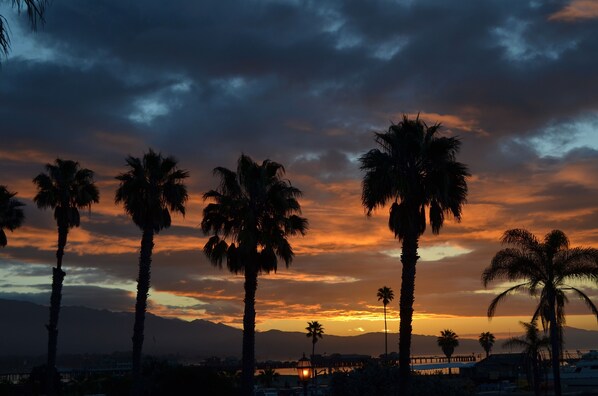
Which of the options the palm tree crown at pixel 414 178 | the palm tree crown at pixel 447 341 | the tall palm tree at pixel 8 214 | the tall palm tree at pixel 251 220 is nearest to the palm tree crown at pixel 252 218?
the tall palm tree at pixel 251 220

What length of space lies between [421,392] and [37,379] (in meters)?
40.9

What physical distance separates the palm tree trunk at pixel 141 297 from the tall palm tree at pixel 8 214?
14599 mm

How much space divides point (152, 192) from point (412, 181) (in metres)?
18.3

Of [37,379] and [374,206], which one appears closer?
[374,206]

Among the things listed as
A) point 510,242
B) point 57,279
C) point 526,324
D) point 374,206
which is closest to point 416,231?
point 374,206

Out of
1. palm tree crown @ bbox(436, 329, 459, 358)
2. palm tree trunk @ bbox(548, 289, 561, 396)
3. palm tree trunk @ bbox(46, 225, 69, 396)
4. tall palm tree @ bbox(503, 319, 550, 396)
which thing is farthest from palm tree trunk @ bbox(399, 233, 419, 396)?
palm tree crown @ bbox(436, 329, 459, 358)

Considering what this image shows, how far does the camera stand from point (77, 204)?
168 ft

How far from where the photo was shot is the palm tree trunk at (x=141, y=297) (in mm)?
39125

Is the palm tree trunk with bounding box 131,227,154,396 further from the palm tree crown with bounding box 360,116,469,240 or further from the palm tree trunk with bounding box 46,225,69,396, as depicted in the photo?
the palm tree crown with bounding box 360,116,469,240

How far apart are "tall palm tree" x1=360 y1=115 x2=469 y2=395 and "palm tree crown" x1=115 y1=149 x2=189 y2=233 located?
16.0 meters

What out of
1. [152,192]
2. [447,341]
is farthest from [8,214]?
[447,341]

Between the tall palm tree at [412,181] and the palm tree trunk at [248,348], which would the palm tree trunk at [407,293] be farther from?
the palm tree trunk at [248,348]

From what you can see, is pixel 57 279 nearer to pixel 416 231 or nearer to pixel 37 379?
pixel 37 379

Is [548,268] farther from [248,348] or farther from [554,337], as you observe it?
[248,348]
